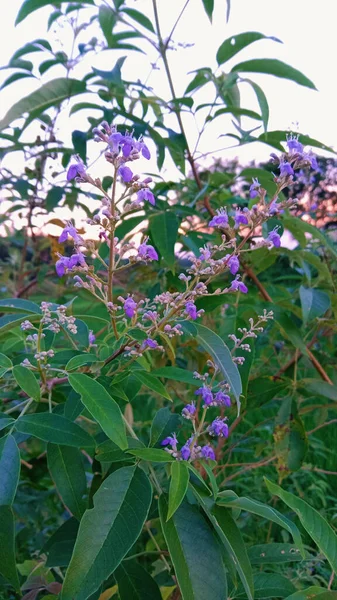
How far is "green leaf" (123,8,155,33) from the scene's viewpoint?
1452 mm

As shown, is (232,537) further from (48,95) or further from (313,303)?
(48,95)

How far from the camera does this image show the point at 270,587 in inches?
35.3

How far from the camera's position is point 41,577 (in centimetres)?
105

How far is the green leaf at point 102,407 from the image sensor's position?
0.71m

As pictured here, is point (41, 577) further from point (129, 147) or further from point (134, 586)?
point (129, 147)

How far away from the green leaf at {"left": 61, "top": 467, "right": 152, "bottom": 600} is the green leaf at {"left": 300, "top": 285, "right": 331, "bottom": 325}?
57 cm

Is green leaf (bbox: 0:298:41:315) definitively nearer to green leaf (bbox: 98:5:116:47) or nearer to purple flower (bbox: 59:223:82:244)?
purple flower (bbox: 59:223:82:244)

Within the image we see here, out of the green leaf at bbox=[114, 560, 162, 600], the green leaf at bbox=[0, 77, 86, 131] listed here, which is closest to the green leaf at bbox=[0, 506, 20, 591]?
the green leaf at bbox=[114, 560, 162, 600]

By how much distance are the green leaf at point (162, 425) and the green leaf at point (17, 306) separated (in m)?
0.23

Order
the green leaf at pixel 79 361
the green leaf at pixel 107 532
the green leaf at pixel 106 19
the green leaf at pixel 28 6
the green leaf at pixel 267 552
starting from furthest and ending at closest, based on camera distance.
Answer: the green leaf at pixel 106 19, the green leaf at pixel 28 6, the green leaf at pixel 267 552, the green leaf at pixel 79 361, the green leaf at pixel 107 532

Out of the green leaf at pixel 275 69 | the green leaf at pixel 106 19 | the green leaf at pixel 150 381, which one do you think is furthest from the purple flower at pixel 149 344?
the green leaf at pixel 106 19

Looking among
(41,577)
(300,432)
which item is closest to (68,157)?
(300,432)

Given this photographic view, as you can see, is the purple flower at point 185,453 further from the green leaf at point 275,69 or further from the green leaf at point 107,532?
the green leaf at point 275,69

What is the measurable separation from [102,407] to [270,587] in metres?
0.39
